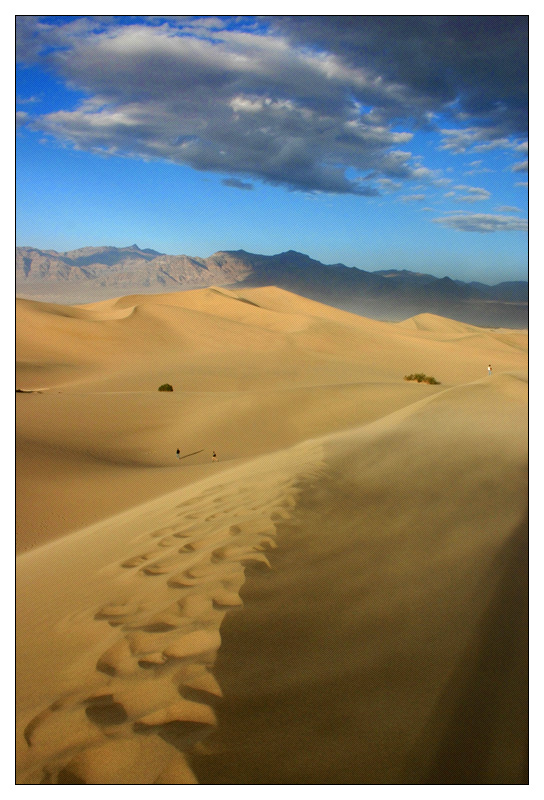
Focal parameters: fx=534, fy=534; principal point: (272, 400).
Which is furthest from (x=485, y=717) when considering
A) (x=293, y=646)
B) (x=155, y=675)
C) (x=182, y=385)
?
(x=182, y=385)

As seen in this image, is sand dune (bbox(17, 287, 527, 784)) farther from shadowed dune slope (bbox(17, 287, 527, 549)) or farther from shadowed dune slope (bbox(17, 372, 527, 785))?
shadowed dune slope (bbox(17, 287, 527, 549))

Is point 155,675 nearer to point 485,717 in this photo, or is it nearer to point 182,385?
point 485,717

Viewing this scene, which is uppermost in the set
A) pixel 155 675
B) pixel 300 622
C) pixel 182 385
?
pixel 182 385

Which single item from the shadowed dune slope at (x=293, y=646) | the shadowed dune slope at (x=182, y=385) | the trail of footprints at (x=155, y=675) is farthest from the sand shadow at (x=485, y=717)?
the shadowed dune slope at (x=182, y=385)

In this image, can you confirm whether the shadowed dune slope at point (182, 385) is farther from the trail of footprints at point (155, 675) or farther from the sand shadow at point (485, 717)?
the sand shadow at point (485, 717)

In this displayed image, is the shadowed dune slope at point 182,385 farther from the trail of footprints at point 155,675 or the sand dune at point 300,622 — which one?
the trail of footprints at point 155,675

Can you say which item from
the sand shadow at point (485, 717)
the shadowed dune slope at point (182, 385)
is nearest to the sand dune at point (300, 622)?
the sand shadow at point (485, 717)

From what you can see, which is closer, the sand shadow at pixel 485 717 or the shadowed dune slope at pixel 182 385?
the sand shadow at pixel 485 717

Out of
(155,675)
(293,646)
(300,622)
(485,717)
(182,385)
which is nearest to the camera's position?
(485,717)
